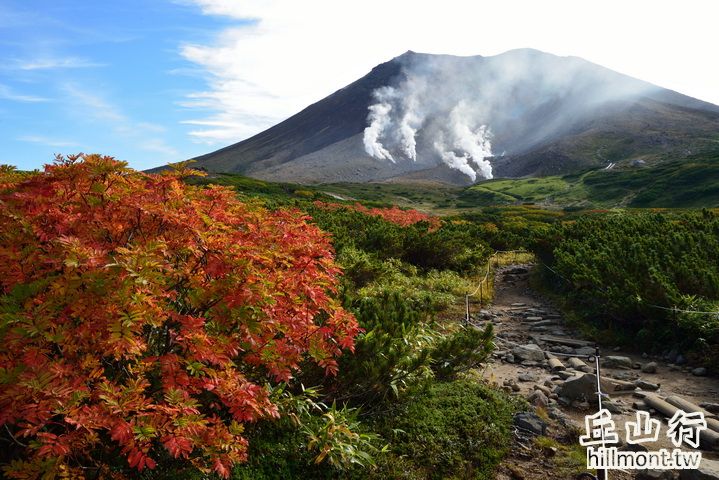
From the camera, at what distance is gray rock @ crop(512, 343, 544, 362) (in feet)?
28.8

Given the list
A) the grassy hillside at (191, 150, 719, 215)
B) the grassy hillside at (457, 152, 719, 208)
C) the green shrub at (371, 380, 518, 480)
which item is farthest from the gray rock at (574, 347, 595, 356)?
the grassy hillside at (457, 152, 719, 208)

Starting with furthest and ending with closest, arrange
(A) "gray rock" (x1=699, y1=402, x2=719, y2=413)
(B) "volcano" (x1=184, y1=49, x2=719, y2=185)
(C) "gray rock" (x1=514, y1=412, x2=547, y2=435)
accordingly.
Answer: (B) "volcano" (x1=184, y1=49, x2=719, y2=185), (A) "gray rock" (x1=699, y1=402, x2=719, y2=413), (C) "gray rock" (x1=514, y1=412, x2=547, y2=435)

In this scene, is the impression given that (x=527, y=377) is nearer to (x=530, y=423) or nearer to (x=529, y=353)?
(x=529, y=353)

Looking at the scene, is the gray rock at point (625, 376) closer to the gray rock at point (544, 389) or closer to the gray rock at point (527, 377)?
the gray rock at point (527, 377)

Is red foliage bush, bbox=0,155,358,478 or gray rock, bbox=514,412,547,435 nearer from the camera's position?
red foliage bush, bbox=0,155,358,478

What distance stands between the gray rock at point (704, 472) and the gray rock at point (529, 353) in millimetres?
4048

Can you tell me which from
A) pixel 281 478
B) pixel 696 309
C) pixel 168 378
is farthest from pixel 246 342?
pixel 696 309

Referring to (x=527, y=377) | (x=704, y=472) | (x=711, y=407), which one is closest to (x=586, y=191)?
(x=527, y=377)

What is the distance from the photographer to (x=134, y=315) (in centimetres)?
288

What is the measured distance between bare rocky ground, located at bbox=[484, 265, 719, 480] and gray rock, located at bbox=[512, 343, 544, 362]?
0.06 feet

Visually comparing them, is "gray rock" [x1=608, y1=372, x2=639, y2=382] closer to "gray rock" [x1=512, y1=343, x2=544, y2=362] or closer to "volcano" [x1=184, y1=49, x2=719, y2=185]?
"gray rock" [x1=512, y1=343, x2=544, y2=362]

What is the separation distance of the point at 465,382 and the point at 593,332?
4694mm

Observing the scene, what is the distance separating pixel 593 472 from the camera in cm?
495

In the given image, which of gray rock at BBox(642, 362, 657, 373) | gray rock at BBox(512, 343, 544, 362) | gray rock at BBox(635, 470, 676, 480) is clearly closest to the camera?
gray rock at BBox(635, 470, 676, 480)
